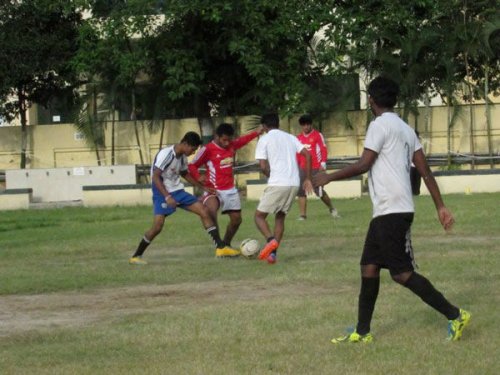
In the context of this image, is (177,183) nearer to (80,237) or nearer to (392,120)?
(80,237)

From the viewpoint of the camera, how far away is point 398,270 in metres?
8.34

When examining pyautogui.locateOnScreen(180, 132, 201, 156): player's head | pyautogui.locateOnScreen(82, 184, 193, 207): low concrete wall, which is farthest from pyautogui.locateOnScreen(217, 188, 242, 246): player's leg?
pyautogui.locateOnScreen(82, 184, 193, 207): low concrete wall

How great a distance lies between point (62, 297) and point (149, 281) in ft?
4.21

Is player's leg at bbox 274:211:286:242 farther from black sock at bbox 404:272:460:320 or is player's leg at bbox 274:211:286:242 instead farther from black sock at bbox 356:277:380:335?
black sock at bbox 404:272:460:320

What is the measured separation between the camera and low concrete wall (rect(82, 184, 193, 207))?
28891 mm

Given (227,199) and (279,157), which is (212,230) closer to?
(227,199)

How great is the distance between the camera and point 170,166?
14602 millimetres

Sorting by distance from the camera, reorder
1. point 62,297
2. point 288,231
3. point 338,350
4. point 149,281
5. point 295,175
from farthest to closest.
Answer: point 288,231 < point 295,175 < point 149,281 < point 62,297 < point 338,350

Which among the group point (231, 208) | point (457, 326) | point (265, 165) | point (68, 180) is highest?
Result: point (265, 165)

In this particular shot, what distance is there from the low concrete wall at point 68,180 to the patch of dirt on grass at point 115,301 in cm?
1938

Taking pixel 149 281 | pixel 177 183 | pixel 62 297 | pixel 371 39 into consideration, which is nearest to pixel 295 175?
pixel 177 183

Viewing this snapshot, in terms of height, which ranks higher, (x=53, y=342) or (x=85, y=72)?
(x=85, y=72)

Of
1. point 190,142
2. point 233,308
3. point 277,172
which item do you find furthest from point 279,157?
point 233,308

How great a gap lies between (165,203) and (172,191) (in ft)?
0.80
